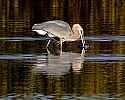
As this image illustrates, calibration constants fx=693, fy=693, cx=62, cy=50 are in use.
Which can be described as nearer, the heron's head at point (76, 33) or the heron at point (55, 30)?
the heron at point (55, 30)

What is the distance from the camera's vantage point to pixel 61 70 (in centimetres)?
1392

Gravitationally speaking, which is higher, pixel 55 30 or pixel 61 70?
pixel 55 30

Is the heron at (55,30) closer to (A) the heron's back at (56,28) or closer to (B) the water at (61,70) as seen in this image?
(A) the heron's back at (56,28)

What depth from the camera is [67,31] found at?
18.4 m

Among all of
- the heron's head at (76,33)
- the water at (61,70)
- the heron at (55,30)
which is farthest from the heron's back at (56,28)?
the water at (61,70)

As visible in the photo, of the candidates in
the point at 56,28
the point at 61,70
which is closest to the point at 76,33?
the point at 56,28

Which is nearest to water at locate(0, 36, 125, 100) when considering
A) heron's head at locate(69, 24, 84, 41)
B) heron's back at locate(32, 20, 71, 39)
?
heron's head at locate(69, 24, 84, 41)

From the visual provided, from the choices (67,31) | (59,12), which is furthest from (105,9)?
(67,31)

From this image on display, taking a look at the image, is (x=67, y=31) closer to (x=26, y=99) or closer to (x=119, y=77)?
(x=119, y=77)

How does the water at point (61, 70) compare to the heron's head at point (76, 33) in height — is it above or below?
below

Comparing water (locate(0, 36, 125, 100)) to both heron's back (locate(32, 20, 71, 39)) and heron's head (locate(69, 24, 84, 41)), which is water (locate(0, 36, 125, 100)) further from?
heron's back (locate(32, 20, 71, 39))

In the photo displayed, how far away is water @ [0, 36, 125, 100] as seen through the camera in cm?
1170

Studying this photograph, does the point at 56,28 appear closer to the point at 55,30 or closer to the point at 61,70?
the point at 55,30

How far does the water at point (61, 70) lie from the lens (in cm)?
1170
